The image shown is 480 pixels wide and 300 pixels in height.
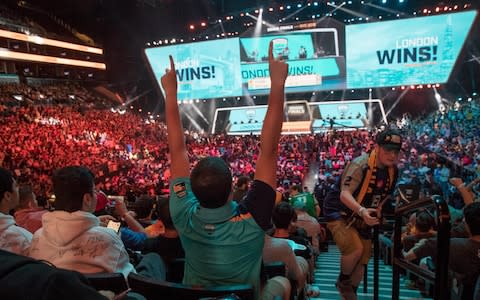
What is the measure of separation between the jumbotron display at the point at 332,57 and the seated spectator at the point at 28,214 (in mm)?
18210

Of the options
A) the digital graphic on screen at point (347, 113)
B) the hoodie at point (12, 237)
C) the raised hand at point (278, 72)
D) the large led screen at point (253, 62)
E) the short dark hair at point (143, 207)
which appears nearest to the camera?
the raised hand at point (278, 72)

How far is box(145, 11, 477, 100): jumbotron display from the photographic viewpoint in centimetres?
2147

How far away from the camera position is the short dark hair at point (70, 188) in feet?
7.28

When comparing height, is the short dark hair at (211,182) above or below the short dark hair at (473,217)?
above

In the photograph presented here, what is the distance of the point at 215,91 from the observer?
26.5 m

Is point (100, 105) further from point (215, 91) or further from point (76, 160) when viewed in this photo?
point (76, 160)

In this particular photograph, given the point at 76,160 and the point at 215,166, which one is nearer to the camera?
the point at 215,166

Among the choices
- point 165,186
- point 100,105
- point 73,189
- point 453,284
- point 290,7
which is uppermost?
point 290,7

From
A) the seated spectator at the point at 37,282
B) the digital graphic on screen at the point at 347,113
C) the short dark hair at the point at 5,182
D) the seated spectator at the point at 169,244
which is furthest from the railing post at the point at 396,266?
the digital graphic on screen at the point at 347,113

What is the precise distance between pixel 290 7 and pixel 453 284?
2794 cm

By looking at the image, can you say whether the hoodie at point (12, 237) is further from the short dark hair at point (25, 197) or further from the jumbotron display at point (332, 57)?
the jumbotron display at point (332, 57)

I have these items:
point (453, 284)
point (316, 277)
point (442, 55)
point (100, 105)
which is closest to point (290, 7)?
point (442, 55)

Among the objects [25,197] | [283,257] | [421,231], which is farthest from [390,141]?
[25,197]

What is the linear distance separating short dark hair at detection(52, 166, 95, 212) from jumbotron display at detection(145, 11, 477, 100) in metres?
19.5
